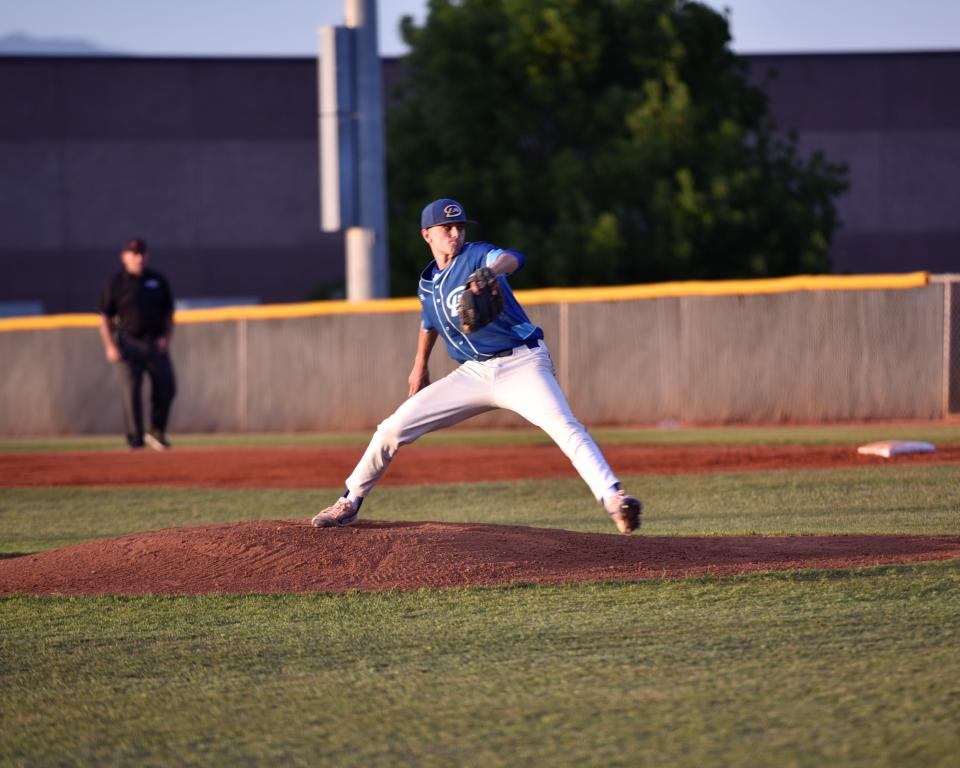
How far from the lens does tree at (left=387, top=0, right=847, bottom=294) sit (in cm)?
2348

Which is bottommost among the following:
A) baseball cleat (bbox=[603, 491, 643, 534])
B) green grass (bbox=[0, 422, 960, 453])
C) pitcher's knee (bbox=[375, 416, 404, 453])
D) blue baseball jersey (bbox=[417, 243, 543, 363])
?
green grass (bbox=[0, 422, 960, 453])

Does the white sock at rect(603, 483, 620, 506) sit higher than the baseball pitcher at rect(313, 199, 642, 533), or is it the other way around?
the baseball pitcher at rect(313, 199, 642, 533)

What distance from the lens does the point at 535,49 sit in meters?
23.9

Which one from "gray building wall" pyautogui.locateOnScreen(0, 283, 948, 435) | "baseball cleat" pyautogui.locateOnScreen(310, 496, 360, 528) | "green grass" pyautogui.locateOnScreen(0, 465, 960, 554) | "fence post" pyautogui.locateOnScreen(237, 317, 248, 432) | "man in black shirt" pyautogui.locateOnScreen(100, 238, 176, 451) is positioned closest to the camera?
"baseball cleat" pyautogui.locateOnScreen(310, 496, 360, 528)

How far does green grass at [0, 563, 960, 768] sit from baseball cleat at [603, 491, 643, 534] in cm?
26

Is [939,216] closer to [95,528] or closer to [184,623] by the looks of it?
[95,528]

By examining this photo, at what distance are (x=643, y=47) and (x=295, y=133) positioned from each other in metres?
10.4

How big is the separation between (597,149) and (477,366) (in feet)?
61.4

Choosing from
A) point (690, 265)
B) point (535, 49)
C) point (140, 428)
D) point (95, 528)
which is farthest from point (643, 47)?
point (95, 528)

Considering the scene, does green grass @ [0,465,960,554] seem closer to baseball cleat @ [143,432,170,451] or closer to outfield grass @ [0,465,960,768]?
baseball cleat @ [143,432,170,451]

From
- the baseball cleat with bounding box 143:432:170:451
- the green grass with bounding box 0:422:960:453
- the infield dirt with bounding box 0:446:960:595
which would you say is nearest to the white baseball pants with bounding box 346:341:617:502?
the infield dirt with bounding box 0:446:960:595

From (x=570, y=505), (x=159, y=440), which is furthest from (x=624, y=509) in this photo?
(x=159, y=440)

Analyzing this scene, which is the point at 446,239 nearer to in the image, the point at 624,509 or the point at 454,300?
the point at 454,300

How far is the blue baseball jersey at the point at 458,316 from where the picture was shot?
6.27m
